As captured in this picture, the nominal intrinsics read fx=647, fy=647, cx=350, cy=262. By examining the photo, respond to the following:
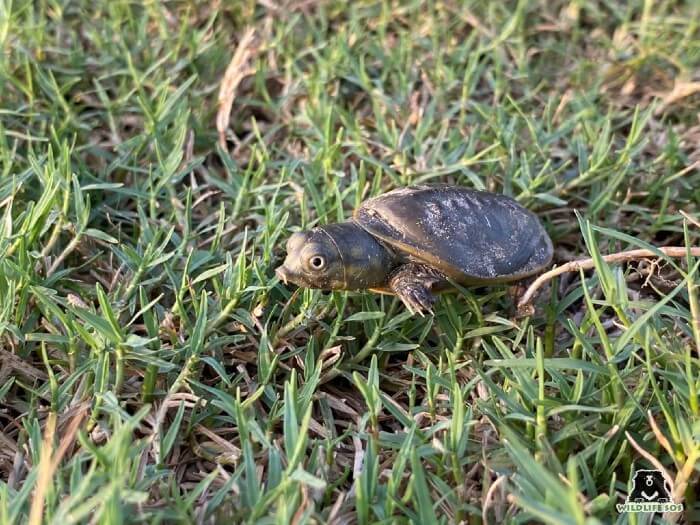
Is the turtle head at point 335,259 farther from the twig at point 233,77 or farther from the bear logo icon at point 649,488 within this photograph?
the twig at point 233,77

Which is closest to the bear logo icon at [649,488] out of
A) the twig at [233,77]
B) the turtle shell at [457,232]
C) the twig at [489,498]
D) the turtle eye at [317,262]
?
the twig at [489,498]

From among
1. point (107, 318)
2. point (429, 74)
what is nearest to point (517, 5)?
point (429, 74)

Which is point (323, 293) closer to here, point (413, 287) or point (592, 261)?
point (413, 287)

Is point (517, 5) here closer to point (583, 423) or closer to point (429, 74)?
point (429, 74)

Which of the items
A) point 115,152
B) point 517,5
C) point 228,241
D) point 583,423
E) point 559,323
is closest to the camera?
point 583,423

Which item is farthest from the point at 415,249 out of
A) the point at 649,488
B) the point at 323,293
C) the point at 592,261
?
the point at 649,488

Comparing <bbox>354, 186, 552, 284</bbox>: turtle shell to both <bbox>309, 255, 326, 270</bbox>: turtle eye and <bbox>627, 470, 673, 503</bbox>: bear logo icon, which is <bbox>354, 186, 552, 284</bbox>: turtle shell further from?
<bbox>627, 470, 673, 503</bbox>: bear logo icon

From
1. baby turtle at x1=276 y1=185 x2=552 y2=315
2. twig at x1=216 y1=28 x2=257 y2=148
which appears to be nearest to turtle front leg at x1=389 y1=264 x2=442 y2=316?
baby turtle at x1=276 y1=185 x2=552 y2=315

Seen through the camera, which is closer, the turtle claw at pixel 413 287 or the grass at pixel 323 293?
the grass at pixel 323 293
